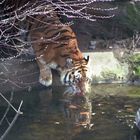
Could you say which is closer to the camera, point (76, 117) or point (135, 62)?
point (76, 117)

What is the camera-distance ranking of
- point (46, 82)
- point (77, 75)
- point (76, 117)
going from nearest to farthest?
point (76, 117) → point (77, 75) → point (46, 82)

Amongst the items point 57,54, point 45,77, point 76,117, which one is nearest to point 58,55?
point 57,54

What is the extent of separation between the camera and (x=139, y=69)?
7.93 metres

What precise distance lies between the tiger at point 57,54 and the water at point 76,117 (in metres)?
0.24

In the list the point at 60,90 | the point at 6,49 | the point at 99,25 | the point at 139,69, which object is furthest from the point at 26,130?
the point at 99,25

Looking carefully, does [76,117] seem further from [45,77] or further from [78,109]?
[45,77]

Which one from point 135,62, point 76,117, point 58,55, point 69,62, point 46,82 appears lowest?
point 76,117

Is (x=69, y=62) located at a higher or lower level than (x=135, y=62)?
higher

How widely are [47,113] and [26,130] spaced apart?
675mm

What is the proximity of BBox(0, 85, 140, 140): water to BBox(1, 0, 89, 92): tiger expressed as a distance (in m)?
0.24

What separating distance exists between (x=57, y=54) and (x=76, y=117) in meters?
1.46

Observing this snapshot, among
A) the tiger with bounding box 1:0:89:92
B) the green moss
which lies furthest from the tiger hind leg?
the green moss

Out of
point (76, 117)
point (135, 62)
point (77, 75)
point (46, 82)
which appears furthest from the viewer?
point (135, 62)

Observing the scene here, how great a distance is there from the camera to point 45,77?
723 cm
